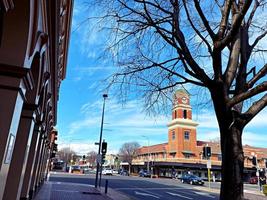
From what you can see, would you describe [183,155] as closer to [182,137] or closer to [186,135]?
[182,137]

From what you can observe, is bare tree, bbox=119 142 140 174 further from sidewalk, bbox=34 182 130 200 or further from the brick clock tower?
sidewalk, bbox=34 182 130 200

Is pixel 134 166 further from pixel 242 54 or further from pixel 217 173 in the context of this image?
pixel 242 54

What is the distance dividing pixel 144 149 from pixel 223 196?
4025 inches

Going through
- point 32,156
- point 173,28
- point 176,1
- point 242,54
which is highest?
point 176,1

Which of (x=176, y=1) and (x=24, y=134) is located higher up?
(x=176, y=1)

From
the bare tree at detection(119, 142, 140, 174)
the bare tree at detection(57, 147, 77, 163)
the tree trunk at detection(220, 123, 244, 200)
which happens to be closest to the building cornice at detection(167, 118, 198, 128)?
the bare tree at detection(119, 142, 140, 174)

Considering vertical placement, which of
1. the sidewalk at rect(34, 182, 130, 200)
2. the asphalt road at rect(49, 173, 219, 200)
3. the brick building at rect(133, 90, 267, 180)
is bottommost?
the sidewalk at rect(34, 182, 130, 200)

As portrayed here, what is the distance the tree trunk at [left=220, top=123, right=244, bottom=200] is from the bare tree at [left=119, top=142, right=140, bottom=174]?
104 metres

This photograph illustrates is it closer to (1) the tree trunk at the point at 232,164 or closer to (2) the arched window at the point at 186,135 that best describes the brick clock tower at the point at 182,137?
(2) the arched window at the point at 186,135

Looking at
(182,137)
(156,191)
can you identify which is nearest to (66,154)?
(182,137)

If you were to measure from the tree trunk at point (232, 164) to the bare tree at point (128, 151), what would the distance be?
104488mm

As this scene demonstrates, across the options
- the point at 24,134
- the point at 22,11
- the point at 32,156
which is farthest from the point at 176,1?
the point at 32,156

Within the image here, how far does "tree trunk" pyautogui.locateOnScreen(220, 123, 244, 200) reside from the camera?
650 cm

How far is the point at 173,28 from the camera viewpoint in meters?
7.95
